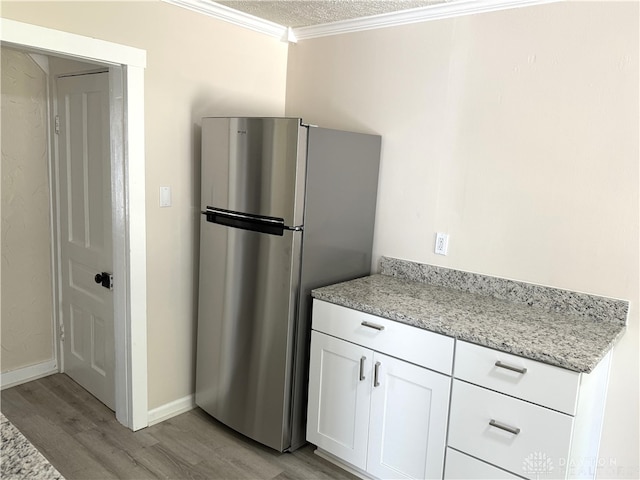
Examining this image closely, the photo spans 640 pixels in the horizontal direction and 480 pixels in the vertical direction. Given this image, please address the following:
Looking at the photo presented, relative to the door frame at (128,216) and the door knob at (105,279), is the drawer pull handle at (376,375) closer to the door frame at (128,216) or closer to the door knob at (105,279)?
the door frame at (128,216)

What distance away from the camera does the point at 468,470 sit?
77.7 inches

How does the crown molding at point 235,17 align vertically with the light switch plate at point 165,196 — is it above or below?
above

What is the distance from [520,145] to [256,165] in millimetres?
1206

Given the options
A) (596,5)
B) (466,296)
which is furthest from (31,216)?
(596,5)

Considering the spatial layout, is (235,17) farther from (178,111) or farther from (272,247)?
(272,247)

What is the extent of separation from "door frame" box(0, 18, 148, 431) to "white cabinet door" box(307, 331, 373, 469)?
926mm

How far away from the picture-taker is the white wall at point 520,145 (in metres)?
2.07

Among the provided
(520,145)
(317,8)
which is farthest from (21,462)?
(317,8)

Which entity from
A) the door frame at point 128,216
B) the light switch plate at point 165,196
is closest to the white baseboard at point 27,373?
the door frame at point 128,216

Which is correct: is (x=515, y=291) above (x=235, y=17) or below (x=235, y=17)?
below

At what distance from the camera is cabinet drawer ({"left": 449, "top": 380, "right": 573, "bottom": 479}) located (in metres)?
1.76

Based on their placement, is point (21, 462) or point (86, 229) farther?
point (86, 229)

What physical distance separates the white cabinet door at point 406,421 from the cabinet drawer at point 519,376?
0.13 metres

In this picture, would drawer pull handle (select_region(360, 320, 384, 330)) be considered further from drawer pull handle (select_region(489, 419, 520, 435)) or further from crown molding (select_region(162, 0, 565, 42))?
crown molding (select_region(162, 0, 565, 42))
